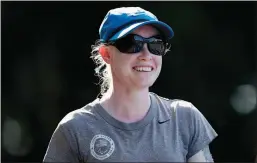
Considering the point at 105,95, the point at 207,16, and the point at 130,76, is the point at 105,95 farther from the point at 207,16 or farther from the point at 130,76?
the point at 207,16

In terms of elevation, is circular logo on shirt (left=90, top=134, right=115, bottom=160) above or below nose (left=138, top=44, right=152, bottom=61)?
below

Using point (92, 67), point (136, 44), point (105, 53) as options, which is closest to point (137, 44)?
point (136, 44)

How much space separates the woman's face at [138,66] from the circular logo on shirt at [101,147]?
259 mm

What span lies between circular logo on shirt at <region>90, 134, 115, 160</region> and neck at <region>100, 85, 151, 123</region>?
0.12m

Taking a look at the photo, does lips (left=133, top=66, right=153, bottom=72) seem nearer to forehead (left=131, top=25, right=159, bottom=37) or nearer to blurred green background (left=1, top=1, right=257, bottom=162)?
forehead (left=131, top=25, right=159, bottom=37)

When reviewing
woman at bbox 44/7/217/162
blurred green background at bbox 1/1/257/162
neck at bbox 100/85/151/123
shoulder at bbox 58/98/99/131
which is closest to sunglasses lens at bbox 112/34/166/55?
woman at bbox 44/7/217/162

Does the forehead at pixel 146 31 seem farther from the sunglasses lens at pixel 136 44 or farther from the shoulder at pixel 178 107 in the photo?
the shoulder at pixel 178 107

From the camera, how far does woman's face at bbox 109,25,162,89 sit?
2570 millimetres

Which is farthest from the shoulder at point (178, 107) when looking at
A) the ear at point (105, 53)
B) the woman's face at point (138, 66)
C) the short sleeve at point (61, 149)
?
the short sleeve at point (61, 149)

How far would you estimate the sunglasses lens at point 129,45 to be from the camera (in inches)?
101

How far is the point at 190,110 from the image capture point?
2.66 m

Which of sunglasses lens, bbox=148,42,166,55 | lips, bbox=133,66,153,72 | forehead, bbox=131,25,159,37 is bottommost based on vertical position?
lips, bbox=133,66,153,72

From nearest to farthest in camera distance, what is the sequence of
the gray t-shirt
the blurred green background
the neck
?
1. the gray t-shirt
2. the neck
3. the blurred green background

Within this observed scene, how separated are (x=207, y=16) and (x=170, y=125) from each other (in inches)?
139
